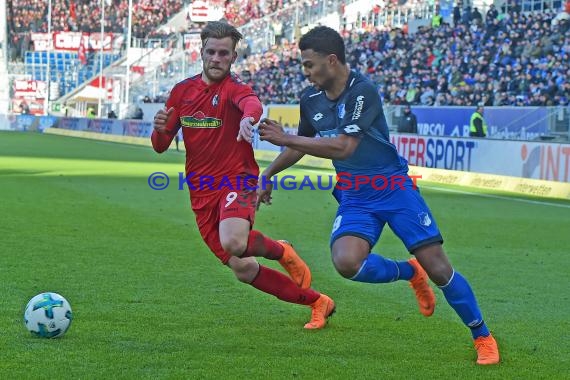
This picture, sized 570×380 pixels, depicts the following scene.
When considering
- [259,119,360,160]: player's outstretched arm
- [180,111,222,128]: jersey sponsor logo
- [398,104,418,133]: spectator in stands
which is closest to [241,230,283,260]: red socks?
[180,111,222,128]: jersey sponsor logo

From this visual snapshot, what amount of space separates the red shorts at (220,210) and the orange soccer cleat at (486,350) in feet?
5.85

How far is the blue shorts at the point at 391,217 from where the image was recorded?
686 cm

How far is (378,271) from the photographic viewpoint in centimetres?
705

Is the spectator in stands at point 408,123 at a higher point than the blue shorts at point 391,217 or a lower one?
lower

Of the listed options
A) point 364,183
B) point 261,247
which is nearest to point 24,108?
point 261,247

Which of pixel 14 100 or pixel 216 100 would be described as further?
pixel 14 100

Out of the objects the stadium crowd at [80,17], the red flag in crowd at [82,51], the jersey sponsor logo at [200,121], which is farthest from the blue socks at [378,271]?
the stadium crowd at [80,17]

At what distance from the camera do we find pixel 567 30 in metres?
31.4

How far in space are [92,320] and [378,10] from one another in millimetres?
40298

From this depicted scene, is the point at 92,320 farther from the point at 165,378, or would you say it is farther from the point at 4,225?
the point at 4,225

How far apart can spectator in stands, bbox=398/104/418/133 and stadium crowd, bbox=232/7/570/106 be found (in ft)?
7.36

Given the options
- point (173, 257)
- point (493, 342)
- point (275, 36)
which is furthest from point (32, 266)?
point (275, 36)

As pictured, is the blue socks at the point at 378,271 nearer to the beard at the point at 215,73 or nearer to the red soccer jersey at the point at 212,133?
the red soccer jersey at the point at 212,133

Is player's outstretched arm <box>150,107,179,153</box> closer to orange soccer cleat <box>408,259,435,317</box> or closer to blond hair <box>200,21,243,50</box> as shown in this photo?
blond hair <box>200,21,243,50</box>
